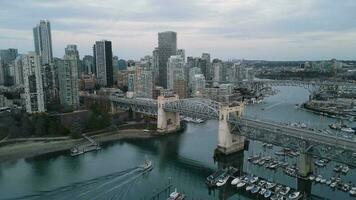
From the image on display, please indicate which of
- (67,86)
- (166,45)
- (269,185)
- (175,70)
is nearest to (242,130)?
(269,185)

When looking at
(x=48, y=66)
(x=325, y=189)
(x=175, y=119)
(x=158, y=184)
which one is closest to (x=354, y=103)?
(x=175, y=119)

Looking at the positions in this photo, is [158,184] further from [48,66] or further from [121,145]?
[48,66]

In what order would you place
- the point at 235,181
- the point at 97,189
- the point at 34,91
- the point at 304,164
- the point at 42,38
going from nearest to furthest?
the point at 97,189 → the point at 235,181 → the point at 304,164 → the point at 34,91 → the point at 42,38

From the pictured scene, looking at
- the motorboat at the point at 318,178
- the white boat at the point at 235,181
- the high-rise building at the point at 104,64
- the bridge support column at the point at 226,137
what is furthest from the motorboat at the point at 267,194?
the high-rise building at the point at 104,64

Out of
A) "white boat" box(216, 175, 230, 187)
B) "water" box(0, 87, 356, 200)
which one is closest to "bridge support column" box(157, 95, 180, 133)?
"water" box(0, 87, 356, 200)

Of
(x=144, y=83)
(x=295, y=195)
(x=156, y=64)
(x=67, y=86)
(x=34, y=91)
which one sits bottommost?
(x=295, y=195)

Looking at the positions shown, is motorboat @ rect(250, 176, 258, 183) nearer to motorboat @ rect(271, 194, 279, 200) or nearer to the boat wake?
motorboat @ rect(271, 194, 279, 200)

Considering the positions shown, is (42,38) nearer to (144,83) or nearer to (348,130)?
(144,83)

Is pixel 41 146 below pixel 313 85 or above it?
below
